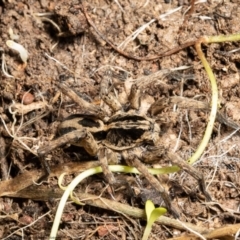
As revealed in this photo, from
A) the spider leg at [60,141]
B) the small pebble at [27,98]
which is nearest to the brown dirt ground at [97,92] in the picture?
the small pebble at [27,98]

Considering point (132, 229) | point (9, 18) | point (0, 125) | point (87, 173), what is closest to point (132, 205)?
point (132, 229)

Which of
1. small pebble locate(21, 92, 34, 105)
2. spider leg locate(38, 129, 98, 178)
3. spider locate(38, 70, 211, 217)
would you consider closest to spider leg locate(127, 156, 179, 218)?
spider locate(38, 70, 211, 217)

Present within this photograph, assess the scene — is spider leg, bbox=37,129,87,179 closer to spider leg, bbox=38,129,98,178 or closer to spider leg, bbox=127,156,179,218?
Result: spider leg, bbox=38,129,98,178

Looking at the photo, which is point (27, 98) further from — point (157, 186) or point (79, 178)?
point (157, 186)

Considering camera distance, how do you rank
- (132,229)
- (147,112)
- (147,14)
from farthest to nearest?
1. (147,14)
2. (147,112)
3. (132,229)

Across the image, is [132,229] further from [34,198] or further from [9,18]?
[9,18]

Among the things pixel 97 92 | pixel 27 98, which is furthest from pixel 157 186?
pixel 27 98
